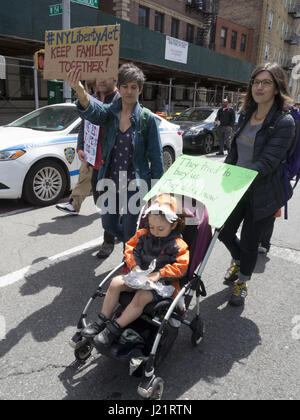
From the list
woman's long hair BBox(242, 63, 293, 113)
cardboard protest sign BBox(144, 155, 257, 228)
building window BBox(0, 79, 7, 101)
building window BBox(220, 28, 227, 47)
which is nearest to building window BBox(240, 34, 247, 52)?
building window BBox(220, 28, 227, 47)

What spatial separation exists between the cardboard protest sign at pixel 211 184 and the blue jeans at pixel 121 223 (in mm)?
660

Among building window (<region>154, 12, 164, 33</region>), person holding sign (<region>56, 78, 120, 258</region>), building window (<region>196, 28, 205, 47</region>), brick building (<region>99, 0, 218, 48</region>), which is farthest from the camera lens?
building window (<region>196, 28, 205, 47</region>)

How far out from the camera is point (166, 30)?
26344 mm

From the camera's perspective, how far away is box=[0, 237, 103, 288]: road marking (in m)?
3.66

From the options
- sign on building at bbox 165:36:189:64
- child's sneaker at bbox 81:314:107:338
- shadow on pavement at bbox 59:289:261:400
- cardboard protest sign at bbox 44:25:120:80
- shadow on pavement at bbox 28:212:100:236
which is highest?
sign on building at bbox 165:36:189:64

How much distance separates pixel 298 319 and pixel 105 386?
1.85 meters

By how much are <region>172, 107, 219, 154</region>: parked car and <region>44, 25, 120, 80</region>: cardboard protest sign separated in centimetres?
880

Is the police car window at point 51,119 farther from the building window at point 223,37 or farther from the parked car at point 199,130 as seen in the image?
the building window at point 223,37

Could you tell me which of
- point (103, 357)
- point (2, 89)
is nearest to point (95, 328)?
point (103, 357)

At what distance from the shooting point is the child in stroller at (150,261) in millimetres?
2318

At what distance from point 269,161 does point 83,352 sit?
199cm

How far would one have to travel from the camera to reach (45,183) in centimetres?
601

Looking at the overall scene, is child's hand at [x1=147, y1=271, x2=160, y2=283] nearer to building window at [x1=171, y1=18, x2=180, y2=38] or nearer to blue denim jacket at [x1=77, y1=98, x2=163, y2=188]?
blue denim jacket at [x1=77, y1=98, x2=163, y2=188]

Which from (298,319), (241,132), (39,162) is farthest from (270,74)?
(39,162)
